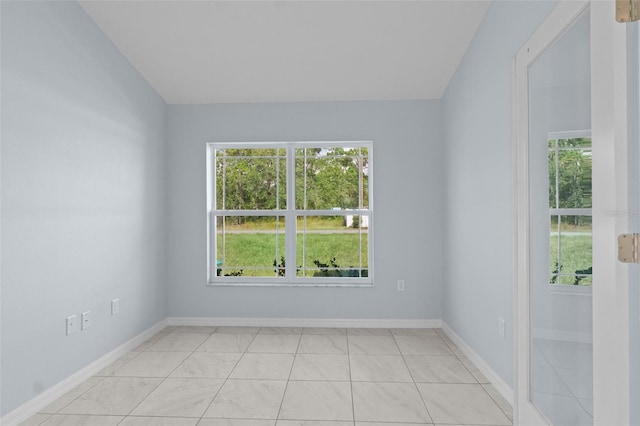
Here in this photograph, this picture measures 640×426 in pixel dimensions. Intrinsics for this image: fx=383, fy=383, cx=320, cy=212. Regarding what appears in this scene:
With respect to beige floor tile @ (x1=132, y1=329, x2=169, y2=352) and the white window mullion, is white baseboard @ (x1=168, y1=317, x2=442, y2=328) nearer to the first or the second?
beige floor tile @ (x1=132, y1=329, x2=169, y2=352)

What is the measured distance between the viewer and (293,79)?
3.65m

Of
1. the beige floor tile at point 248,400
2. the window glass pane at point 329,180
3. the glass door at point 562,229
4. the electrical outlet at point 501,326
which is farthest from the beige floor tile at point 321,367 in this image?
the window glass pane at point 329,180

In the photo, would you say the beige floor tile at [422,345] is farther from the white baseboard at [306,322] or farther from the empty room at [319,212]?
the white baseboard at [306,322]

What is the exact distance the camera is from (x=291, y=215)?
13.6 feet

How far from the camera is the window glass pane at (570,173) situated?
1.52m

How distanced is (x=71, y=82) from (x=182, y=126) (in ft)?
4.85

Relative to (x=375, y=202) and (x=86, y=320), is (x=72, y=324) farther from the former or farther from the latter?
(x=375, y=202)

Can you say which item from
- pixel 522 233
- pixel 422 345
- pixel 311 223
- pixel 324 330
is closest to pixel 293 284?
pixel 324 330

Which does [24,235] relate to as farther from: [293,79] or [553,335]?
[553,335]

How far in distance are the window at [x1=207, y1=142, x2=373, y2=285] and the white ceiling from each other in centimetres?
61

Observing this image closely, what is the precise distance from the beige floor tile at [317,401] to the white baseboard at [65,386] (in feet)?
4.71

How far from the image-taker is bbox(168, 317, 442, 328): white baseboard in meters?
3.92

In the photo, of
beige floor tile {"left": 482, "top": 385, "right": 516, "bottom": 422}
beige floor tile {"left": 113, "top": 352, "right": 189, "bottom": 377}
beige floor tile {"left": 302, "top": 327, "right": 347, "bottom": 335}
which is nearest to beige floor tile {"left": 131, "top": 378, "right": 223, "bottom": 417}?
beige floor tile {"left": 113, "top": 352, "right": 189, "bottom": 377}

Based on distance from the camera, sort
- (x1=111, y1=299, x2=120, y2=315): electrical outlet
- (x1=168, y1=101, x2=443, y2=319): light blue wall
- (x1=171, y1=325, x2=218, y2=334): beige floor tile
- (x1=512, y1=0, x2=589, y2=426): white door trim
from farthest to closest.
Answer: (x1=168, y1=101, x2=443, y2=319): light blue wall → (x1=171, y1=325, x2=218, y2=334): beige floor tile → (x1=111, y1=299, x2=120, y2=315): electrical outlet → (x1=512, y1=0, x2=589, y2=426): white door trim
